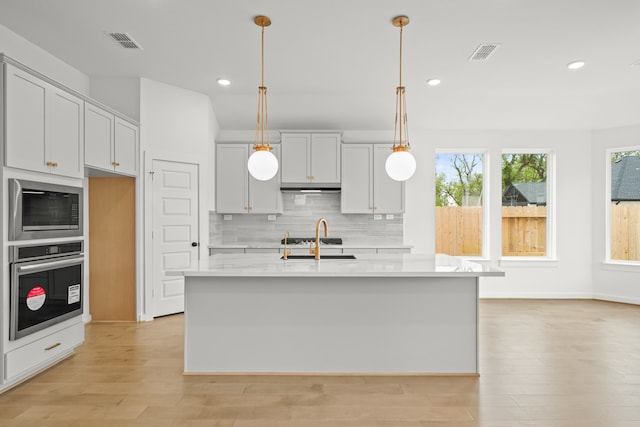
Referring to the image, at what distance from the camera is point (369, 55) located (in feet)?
12.8

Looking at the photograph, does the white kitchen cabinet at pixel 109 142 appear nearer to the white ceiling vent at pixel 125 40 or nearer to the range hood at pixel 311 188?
the white ceiling vent at pixel 125 40

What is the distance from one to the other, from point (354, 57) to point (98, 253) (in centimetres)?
364

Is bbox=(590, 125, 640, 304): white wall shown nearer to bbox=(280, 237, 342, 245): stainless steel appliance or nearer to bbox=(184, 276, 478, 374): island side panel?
bbox=(280, 237, 342, 245): stainless steel appliance

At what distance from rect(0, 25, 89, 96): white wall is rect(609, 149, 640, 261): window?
285 inches

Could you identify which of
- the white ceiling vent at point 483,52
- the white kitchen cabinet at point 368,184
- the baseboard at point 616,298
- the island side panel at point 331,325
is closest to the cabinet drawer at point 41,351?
the island side panel at point 331,325

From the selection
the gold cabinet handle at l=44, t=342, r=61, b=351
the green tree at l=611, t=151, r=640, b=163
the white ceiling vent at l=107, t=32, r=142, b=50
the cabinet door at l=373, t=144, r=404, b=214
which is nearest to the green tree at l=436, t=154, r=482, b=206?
the cabinet door at l=373, t=144, r=404, b=214

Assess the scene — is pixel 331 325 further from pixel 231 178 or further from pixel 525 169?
pixel 525 169

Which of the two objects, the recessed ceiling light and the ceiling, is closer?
the ceiling

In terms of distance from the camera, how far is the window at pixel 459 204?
604 cm

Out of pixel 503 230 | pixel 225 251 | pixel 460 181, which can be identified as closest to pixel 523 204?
→ pixel 503 230

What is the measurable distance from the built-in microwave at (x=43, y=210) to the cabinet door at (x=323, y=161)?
9.98 feet

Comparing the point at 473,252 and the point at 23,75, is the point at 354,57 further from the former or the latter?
the point at 473,252

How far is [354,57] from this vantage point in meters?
3.96

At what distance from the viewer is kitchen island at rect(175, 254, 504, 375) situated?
9.62 ft
